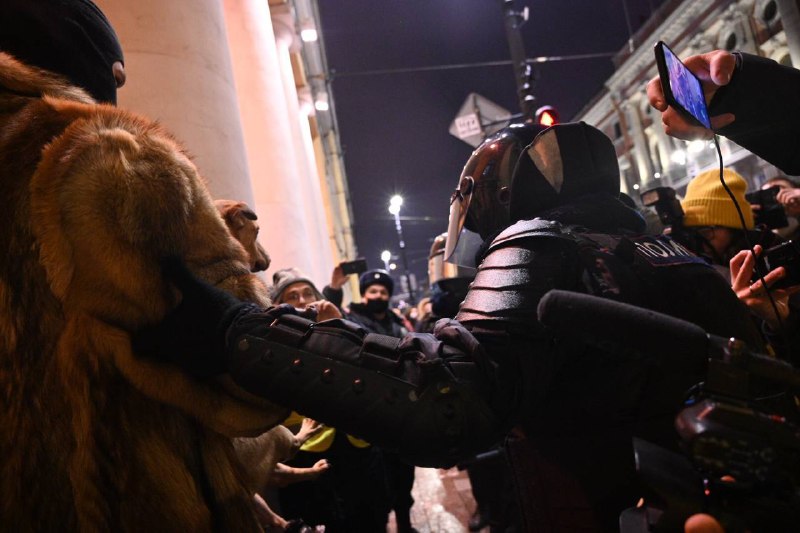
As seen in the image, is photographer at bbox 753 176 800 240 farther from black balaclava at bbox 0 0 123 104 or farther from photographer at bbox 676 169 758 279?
black balaclava at bbox 0 0 123 104

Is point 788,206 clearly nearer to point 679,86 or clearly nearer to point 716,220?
point 716,220

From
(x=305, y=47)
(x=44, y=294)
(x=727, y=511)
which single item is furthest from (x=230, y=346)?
(x=305, y=47)

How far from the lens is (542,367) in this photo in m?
1.23

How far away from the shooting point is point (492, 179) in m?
2.00

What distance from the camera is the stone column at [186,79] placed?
312 cm

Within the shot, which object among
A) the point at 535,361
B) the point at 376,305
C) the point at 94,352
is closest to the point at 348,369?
the point at 535,361

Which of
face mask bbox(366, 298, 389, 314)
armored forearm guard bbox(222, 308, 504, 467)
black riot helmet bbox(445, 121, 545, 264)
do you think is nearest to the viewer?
armored forearm guard bbox(222, 308, 504, 467)

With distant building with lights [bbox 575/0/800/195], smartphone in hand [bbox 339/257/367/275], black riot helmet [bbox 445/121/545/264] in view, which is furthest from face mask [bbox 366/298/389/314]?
distant building with lights [bbox 575/0/800/195]

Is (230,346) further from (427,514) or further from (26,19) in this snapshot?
(427,514)

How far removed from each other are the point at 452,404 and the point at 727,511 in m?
0.52

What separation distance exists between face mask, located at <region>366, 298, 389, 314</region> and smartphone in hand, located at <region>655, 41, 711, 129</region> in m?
4.26

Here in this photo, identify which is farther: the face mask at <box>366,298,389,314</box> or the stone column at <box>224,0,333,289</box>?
the stone column at <box>224,0,333,289</box>

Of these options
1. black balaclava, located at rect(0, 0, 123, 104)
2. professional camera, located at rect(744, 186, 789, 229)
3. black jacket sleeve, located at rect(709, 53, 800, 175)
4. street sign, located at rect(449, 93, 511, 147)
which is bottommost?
professional camera, located at rect(744, 186, 789, 229)

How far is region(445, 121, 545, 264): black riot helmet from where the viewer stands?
1.98 meters
